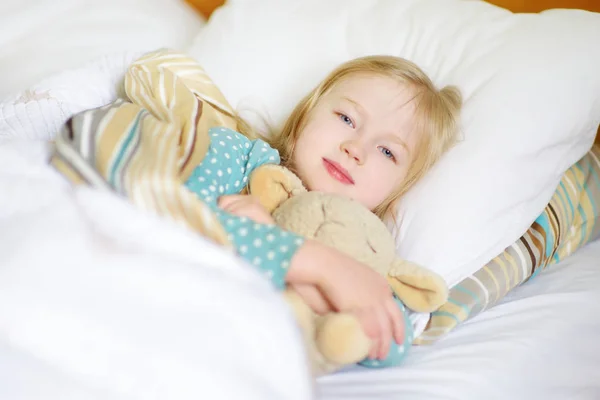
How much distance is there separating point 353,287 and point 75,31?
866 mm

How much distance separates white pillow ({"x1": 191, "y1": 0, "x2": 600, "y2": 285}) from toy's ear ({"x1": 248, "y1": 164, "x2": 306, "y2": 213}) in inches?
7.0

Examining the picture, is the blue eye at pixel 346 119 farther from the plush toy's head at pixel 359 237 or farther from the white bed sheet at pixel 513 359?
the white bed sheet at pixel 513 359

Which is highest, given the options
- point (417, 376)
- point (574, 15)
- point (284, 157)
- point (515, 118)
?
point (574, 15)

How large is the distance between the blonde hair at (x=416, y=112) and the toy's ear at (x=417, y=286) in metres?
0.16

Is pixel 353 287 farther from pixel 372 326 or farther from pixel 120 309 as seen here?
pixel 120 309

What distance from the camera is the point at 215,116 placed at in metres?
1.06

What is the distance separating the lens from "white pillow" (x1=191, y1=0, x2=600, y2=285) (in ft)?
3.23

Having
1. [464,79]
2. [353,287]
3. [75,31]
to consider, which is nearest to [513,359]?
[353,287]

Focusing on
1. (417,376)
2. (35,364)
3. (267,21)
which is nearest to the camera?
(35,364)

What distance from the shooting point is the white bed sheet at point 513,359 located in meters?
0.81

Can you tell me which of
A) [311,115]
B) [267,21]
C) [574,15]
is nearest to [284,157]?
[311,115]

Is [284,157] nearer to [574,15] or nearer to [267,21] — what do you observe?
[267,21]

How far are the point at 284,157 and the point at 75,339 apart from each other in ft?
1.80

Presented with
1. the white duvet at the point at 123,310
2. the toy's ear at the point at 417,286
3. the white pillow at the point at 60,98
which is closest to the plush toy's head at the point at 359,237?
the toy's ear at the point at 417,286
